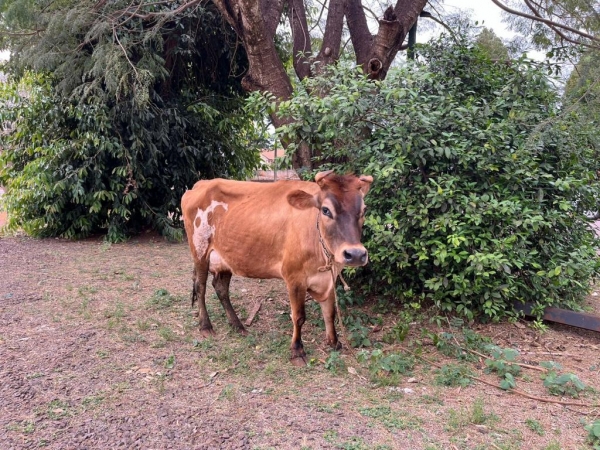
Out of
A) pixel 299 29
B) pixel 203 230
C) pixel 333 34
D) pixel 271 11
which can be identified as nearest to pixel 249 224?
pixel 203 230

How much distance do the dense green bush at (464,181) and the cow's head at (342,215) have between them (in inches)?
24.4

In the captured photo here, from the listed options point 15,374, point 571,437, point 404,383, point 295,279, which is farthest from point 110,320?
point 571,437

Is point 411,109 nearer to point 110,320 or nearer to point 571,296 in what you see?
point 571,296

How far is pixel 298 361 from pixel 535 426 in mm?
1735

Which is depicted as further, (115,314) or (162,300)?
(162,300)

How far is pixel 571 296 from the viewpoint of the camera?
17.2 feet

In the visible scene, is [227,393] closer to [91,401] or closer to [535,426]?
[91,401]

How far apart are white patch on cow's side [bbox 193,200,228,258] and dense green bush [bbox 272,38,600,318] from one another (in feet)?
3.23

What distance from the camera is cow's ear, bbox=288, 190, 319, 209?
4.01 meters

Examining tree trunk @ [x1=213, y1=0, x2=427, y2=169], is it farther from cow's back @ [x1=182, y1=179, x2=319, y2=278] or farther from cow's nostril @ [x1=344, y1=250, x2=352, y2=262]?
cow's nostril @ [x1=344, y1=250, x2=352, y2=262]

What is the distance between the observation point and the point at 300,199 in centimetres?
404

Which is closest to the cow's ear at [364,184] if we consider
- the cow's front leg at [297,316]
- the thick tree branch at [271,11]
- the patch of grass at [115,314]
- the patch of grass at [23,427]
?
the cow's front leg at [297,316]

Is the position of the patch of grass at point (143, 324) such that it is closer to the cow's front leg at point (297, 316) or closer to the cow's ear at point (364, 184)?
the cow's front leg at point (297, 316)

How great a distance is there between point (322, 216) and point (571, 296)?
9.88 ft
